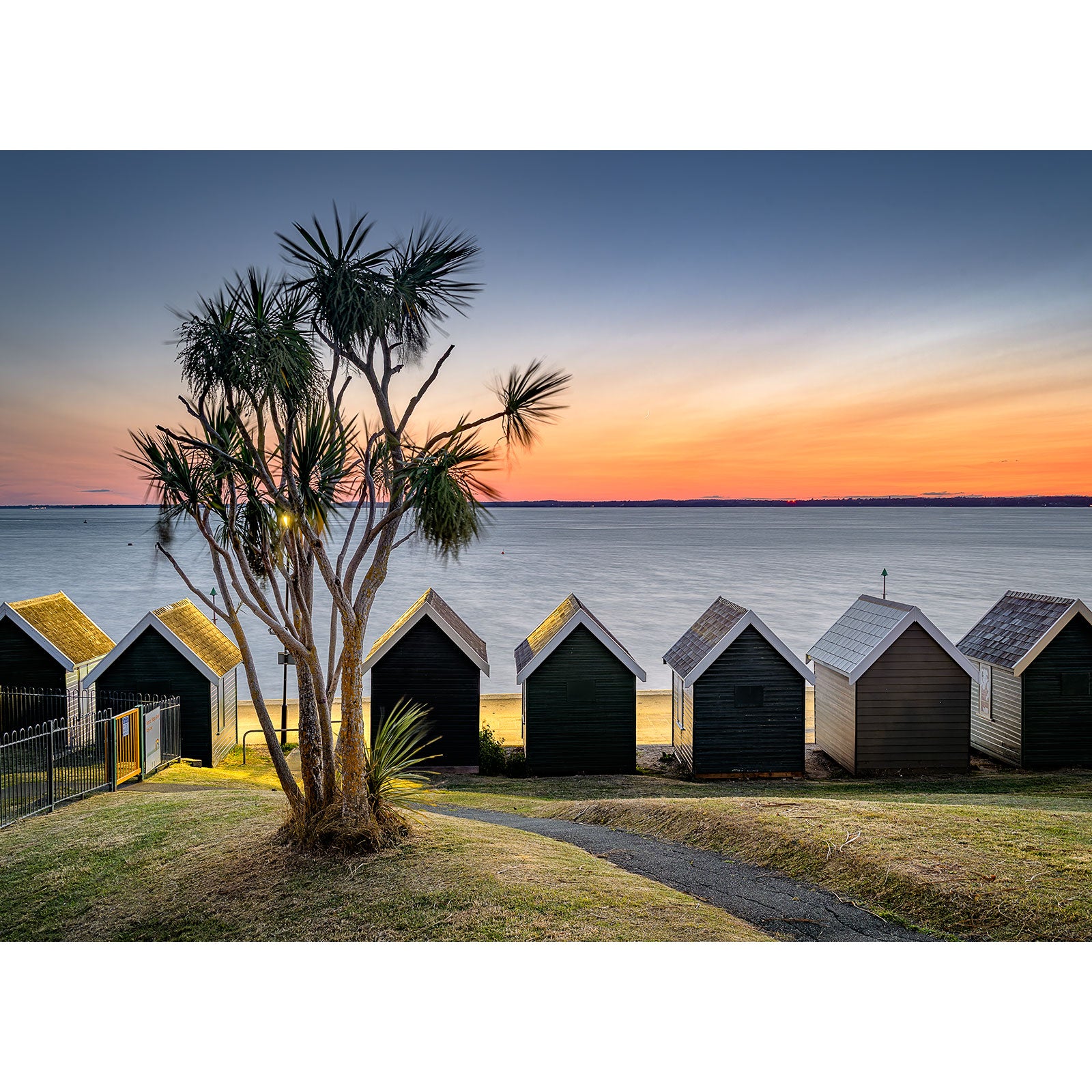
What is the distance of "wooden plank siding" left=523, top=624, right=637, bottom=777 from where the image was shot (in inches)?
614

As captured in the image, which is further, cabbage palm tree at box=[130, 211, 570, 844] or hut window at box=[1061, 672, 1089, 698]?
hut window at box=[1061, 672, 1089, 698]

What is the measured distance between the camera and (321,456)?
6.81m

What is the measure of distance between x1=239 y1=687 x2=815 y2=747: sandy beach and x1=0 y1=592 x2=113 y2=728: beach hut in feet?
16.4

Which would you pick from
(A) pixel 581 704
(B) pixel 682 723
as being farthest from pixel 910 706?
(A) pixel 581 704

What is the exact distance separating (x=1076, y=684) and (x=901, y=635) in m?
4.21

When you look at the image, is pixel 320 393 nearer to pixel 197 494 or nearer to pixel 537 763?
pixel 197 494

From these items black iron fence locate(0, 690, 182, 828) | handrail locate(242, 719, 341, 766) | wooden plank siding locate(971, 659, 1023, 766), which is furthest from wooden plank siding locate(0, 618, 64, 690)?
wooden plank siding locate(971, 659, 1023, 766)

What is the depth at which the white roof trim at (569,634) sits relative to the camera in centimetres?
1531

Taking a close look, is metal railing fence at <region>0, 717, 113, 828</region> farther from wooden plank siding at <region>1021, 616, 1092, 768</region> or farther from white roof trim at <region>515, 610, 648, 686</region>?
wooden plank siding at <region>1021, 616, 1092, 768</region>

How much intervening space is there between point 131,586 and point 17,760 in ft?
196

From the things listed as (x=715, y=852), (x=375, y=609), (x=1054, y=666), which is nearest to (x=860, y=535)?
(x=375, y=609)

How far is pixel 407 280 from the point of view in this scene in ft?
23.1

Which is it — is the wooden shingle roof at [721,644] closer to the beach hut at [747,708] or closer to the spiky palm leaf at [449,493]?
the beach hut at [747,708]

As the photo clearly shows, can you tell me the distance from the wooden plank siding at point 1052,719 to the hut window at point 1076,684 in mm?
15
